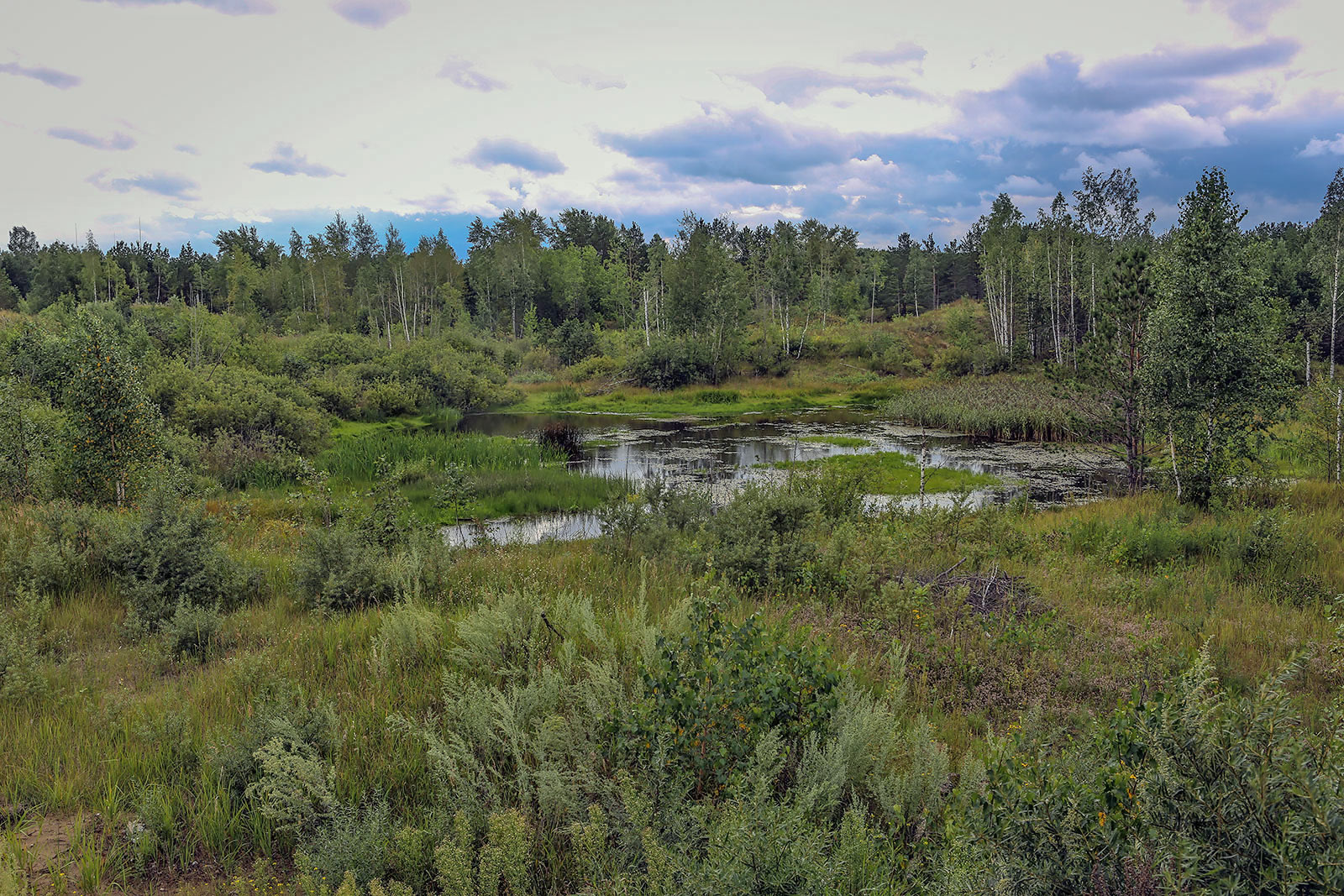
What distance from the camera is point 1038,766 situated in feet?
8.63

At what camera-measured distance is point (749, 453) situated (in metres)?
26.4

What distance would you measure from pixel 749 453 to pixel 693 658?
22.5 metres

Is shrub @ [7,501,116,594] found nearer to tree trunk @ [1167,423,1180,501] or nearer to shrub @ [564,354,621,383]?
tree trunk @ [1167,423,1180,501]

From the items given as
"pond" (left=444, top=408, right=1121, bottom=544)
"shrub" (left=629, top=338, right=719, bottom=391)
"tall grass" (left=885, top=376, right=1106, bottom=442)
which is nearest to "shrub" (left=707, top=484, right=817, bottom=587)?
"pond" (left=444, top=408, right=1121, bottom=544)

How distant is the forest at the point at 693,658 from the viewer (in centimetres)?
255

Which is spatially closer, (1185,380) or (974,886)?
(974,886)

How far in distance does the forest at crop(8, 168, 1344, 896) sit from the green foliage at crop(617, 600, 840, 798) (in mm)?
28

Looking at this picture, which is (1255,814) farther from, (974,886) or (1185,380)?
(1185,380)

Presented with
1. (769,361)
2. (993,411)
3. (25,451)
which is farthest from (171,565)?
(769,361)

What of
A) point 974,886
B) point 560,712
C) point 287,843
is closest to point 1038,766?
point 974,886

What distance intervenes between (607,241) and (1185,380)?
9916 cm

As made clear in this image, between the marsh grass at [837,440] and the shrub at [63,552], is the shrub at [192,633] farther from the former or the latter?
the marsh grass at [837,440]

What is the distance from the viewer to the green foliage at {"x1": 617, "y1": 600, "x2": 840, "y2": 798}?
3592 mm

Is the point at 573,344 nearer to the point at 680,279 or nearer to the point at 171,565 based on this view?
the point at 680,279
